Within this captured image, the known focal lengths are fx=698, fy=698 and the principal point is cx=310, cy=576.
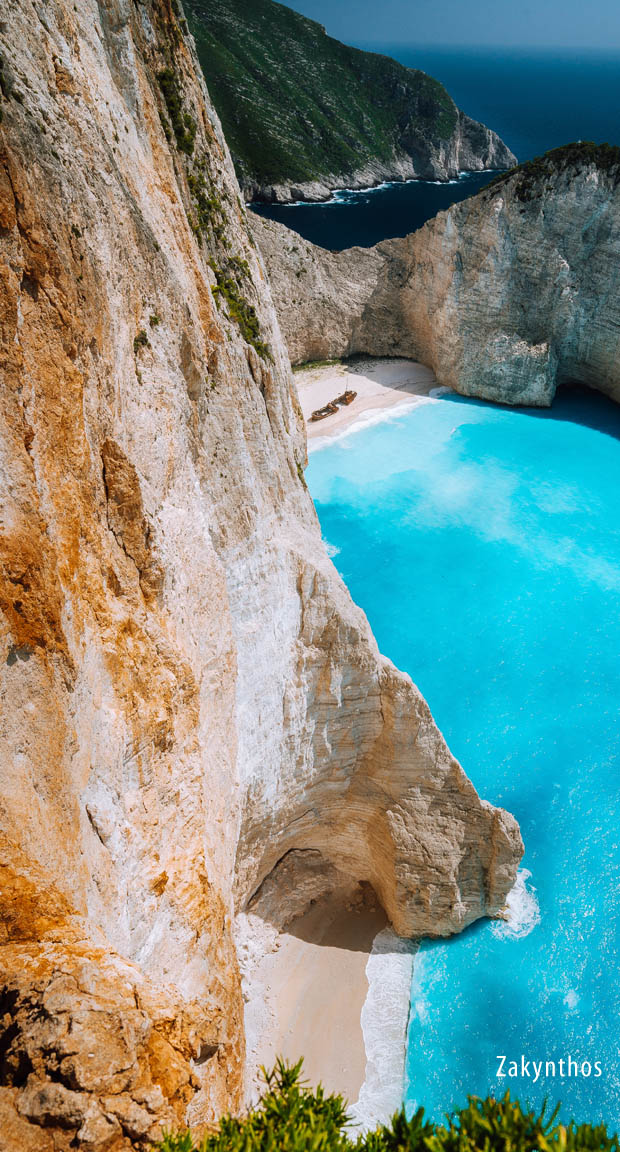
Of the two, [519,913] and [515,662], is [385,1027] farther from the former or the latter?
[515,662]

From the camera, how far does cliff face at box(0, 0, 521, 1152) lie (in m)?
5.96

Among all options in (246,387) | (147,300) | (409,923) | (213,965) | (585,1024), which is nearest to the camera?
(213,965)

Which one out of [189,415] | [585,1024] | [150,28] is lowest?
[585,1024]

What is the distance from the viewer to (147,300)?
380 inches

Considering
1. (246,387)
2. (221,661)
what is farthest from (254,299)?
(221,661)

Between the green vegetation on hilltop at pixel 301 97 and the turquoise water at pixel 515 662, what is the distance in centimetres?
6233

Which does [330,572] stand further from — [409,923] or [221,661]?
[409,923]

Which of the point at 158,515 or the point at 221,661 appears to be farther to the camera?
the point at 221,661

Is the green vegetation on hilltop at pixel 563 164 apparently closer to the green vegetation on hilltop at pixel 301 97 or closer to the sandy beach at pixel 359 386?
the sandy beach at pixel 359 386

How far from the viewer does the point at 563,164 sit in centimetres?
3666

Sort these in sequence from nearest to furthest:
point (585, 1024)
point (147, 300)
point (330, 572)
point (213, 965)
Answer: point (213, 965), point (147, 300), point (330, 572), point (585, 1024)

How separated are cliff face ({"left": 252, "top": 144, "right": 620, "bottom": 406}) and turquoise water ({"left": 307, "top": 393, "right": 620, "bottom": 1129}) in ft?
8.52

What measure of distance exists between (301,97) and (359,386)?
258ft

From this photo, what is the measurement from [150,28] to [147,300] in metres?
4.93
